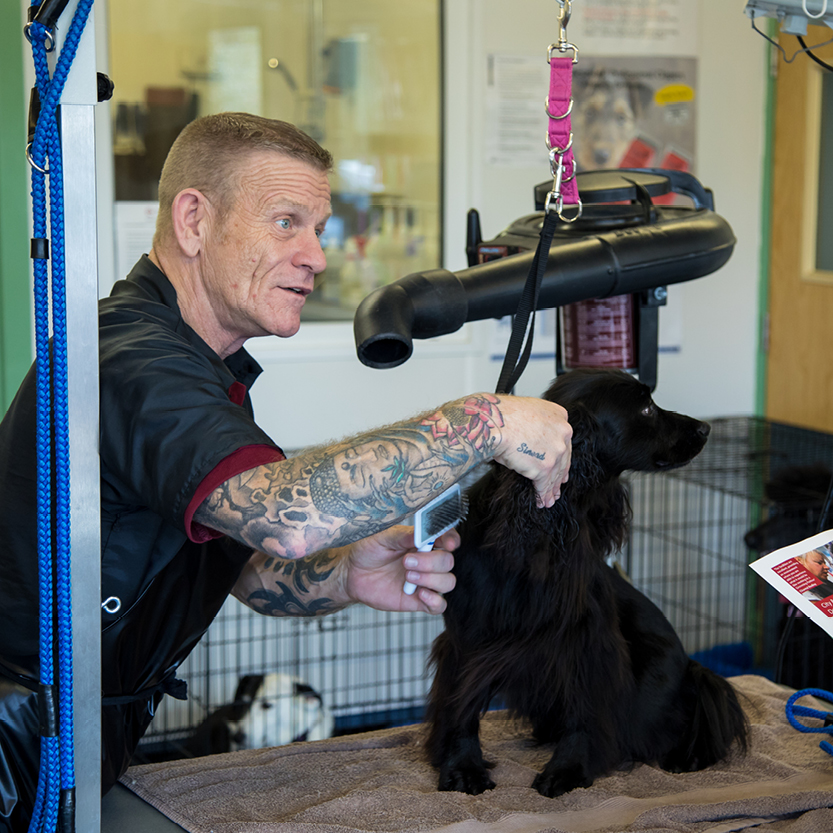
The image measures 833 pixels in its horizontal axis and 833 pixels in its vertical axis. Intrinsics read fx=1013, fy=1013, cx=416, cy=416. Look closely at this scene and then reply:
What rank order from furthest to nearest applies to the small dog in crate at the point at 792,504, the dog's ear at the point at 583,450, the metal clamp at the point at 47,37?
the small dog in crate at the point at 792,504 → the dog's ear at the point at 583,450 → the metal clamp at the point at 47,37

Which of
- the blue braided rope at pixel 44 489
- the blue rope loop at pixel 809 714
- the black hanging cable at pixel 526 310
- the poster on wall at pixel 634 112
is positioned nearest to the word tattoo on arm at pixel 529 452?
the black hanging cable at pixel 526 310

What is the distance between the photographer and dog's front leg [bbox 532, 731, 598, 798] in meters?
1.51

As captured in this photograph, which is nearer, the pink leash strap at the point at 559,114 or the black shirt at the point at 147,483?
the black shirt at the point at 147,483

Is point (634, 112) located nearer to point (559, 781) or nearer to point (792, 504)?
point (792, 504)

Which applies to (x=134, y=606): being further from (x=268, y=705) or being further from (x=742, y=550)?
(x=742, y=550)

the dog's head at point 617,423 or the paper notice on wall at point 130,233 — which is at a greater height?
the paper notice on wall at point 130,233

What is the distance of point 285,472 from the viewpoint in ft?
3.65

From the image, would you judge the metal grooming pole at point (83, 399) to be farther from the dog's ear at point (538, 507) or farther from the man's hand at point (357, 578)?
the dog's ear at point (538, 507)

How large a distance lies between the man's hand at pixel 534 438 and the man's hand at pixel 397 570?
0.89 ft

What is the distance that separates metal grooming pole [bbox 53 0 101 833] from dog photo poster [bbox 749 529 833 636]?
2.92 feet

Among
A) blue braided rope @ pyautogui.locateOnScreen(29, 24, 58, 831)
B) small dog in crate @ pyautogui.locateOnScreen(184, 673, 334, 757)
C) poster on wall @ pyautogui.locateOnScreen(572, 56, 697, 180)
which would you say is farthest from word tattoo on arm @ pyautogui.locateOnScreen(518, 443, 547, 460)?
poster on wall @ pyautogui.locateOnScreen(572, 56, 697, 180)

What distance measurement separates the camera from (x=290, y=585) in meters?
1.67

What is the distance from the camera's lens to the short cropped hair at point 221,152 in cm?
138

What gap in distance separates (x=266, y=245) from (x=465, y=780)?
2.77ft
